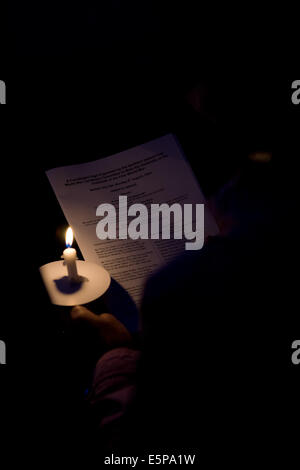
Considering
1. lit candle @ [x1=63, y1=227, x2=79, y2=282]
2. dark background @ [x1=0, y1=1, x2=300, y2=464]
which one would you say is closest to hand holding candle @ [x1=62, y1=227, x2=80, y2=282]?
lit candle @ [x1=63, y1=227, x2=79, y2=282]

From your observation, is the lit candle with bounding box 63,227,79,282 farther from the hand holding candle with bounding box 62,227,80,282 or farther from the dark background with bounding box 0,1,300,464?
the dark background with bounding box 0,1,300,464

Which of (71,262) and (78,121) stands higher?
(78,121)

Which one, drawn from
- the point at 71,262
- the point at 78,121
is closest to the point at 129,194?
the point at 71,262

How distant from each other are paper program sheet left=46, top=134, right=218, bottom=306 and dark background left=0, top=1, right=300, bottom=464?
0.38 feet

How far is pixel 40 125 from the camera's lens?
122 cm

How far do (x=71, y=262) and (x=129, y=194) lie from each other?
0.24 metres

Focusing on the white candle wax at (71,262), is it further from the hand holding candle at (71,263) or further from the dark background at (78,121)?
the dark background at (78,121)

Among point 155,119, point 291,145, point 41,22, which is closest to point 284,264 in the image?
point 291,145

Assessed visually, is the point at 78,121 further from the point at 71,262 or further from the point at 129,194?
the point at 71,262

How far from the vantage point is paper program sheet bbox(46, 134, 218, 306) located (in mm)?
771

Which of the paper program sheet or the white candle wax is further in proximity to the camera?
the paper program sheet

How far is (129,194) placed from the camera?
2.74ft

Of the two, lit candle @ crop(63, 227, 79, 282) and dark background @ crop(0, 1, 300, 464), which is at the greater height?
dark background @ crop(0, 1, 300, 464)

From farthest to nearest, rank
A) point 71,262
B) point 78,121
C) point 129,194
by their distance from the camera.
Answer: point 78,121 < point 129,194 < point 71,262
